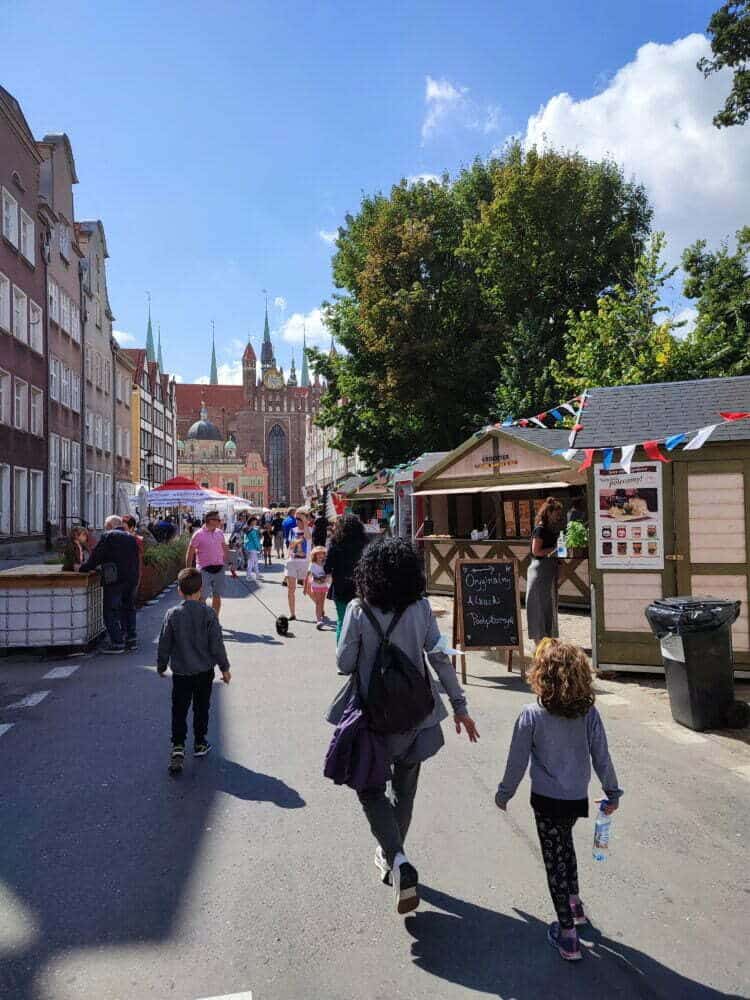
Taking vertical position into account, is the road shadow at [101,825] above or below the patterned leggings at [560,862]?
below

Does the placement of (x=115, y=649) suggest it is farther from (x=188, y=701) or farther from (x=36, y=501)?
(x=36, y=501)

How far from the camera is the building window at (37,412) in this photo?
1051 inches

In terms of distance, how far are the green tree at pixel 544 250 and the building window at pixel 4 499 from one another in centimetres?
1532

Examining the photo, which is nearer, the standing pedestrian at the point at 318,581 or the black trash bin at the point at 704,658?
the black trash bin at the point at 704,658

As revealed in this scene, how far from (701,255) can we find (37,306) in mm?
23105

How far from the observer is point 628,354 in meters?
21.5

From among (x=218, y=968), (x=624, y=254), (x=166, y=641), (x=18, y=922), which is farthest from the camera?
(x=624, y=254)

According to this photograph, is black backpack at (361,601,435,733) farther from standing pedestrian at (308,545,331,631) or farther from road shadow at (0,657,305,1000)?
standing pedestrian at (308,545,331,631)

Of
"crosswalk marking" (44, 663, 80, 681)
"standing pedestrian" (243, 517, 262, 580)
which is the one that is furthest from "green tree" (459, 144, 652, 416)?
"crosswalk marking" (44, 663, 80, 681)

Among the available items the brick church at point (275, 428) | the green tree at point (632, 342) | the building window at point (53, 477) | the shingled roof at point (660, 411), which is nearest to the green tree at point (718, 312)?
the green tree at point (632, 342)

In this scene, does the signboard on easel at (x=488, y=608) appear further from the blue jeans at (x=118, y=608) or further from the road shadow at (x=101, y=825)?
the blue jeans at (x=118, y=608)

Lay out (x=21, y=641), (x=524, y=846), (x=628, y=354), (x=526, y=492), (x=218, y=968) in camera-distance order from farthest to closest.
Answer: (x=628, y=354) → (x=526, y=492) → (x=21, y=641) → (x=524, y=846) → (x=218, y=968)

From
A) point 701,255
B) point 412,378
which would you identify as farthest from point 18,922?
point 701,255

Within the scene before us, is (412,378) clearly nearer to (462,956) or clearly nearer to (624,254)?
(624,254)
